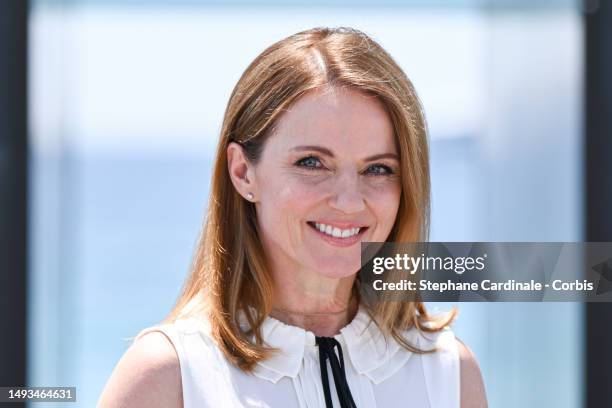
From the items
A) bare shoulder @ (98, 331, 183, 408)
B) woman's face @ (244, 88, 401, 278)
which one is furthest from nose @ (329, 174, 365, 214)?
bare shoulder @ (98, 331, 183, 408)

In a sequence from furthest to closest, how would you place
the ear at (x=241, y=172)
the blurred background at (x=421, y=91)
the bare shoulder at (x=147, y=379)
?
the blurred background at (x=421, y=91) → the ear at (x=241, y=172) → the bare shoulder at (x=147, y=379)

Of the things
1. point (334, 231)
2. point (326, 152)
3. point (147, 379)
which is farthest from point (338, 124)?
point (147, 379)

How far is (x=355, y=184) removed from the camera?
1494 millimetres

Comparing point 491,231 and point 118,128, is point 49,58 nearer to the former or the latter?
point 491,231

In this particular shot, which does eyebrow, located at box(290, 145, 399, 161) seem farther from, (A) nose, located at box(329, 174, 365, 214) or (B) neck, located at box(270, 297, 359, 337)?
(B) neck, located at box(270, 297, 359, 337)

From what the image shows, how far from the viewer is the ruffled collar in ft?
5.03

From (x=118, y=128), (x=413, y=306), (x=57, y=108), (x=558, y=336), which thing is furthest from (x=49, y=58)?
(x=118, y=128)

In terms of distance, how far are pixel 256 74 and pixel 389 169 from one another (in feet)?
0.79

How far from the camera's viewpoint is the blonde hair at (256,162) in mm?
1521

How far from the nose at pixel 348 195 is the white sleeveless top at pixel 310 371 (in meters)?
0.20

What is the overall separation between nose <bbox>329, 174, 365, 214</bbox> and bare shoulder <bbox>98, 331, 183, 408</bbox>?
308 millimetres

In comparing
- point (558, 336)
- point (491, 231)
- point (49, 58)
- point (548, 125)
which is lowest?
point (558, 336)

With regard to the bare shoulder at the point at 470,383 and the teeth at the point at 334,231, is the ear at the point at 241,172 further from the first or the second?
the bare shoulder at the point at 470,383

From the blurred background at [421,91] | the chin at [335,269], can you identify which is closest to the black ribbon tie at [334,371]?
the chin at [335,269]
